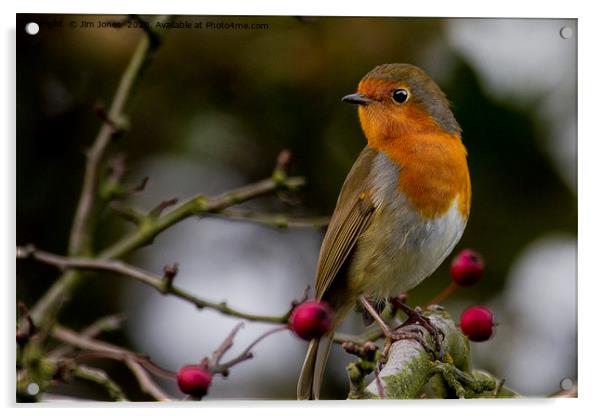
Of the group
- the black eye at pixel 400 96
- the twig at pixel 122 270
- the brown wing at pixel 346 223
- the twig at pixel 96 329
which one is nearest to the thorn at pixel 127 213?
the twig at pixel 122 270

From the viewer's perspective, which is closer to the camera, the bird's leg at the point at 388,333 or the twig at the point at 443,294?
the bird's leg at the point at 388,333

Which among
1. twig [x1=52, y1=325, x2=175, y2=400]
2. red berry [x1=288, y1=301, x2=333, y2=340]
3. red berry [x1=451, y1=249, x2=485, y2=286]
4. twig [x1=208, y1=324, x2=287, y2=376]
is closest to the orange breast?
red berry [x1=451, y1=249, x2=485, y2=286]

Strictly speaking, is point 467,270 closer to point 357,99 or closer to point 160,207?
point 357,99

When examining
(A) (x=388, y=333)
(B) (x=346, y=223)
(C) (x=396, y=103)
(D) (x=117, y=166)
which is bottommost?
(A) (x=388, y=333)

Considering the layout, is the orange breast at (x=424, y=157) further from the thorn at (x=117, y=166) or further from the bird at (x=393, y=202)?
the thorn at (x=117, y=166)

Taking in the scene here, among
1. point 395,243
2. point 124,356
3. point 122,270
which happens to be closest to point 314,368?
point 395,243

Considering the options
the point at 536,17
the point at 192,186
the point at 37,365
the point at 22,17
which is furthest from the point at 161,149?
the point at 536,17

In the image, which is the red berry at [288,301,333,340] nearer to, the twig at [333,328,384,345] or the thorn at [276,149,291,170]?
the twig at [333,328,384,345]

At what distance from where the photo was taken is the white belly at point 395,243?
212 centimetres

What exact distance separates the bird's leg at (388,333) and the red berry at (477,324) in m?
0.19

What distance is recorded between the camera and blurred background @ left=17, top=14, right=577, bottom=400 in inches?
86.2

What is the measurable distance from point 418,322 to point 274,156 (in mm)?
583

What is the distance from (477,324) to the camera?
86.7 inches
